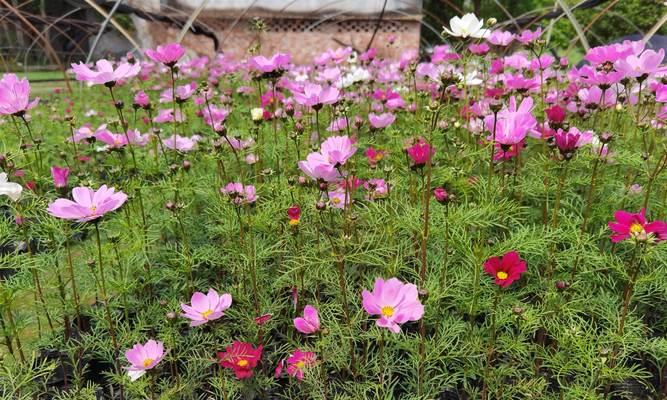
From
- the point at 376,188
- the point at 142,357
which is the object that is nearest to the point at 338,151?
the point at 376,188

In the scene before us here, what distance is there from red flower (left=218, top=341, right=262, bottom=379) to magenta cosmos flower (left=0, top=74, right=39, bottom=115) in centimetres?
69

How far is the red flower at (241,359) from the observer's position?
0.97 m

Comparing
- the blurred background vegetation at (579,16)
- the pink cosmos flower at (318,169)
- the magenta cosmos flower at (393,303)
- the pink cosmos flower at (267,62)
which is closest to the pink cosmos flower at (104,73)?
the pink cosmos flower at (267,62)

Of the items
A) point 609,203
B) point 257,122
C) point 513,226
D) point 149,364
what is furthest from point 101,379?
point 609,203

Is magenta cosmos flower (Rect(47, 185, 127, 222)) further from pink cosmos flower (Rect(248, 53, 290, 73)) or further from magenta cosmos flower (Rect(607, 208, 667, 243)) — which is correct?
magenta cosmos flower (Rect(607, 208, 667, 243))

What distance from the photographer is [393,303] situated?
84 centimetres

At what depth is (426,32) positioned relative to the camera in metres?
9.53

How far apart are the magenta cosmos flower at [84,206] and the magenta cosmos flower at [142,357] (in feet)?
0.87

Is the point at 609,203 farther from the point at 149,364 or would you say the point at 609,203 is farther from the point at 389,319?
the point at 149,364

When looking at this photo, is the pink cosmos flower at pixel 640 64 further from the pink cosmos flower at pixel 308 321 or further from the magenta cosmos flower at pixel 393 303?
the pink cosmos flower at pixel 308 321

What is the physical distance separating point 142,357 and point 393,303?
1.66 ft

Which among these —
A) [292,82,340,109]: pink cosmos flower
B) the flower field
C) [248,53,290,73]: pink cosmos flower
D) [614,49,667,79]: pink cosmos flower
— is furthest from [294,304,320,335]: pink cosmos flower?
[614,49,667,79]: pink cosmos flower

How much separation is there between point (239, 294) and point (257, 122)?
0.43m

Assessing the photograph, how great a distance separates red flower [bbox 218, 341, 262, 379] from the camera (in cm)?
97
